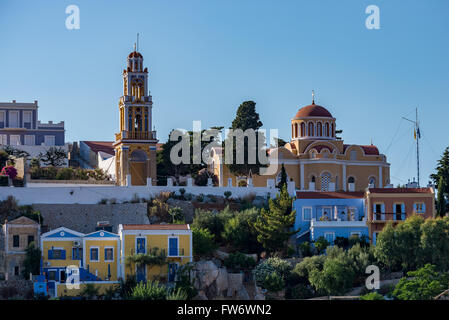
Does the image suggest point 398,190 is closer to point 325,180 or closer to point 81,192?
point 325,180

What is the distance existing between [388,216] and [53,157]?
3368cm

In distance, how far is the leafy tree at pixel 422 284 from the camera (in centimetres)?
6494

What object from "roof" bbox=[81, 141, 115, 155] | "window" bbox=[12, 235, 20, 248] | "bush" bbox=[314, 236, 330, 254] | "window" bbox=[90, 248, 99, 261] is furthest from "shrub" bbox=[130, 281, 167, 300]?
"roof" bbox=[81, 141, 115, 155]

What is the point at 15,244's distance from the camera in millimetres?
69938

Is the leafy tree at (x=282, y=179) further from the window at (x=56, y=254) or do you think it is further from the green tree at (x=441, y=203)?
the window at (x=56, y=254)

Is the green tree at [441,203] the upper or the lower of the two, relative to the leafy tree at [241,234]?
upper

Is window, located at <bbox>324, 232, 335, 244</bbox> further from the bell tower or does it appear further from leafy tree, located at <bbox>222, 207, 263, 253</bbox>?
the bell tower

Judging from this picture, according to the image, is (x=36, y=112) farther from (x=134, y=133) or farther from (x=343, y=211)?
(x=343, y=211)

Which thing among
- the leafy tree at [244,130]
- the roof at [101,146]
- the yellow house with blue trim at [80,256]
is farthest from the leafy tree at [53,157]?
the yellow house with blue trim at [80,256]

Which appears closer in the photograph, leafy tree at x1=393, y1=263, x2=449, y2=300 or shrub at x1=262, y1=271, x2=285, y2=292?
leafy tree at x1=393, y1=263, x2=449, y2=300

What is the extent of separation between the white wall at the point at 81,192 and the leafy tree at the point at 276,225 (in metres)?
6.51

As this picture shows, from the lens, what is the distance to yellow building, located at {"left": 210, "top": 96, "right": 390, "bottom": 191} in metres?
91.5

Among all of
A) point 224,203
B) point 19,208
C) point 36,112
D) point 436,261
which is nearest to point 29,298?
point 19,208

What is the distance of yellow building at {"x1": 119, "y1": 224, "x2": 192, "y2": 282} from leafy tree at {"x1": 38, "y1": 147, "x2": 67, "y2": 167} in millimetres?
28630
